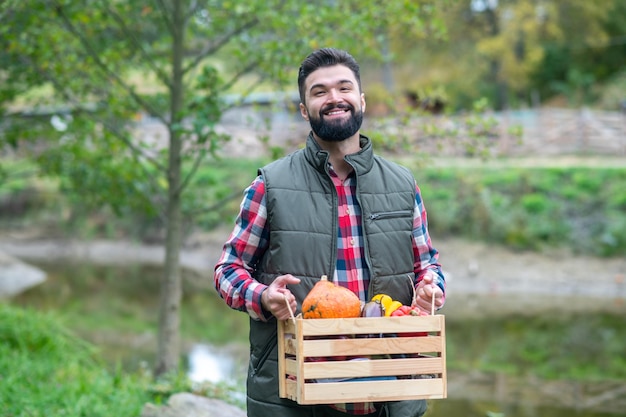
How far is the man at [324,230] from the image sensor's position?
9.78 ft

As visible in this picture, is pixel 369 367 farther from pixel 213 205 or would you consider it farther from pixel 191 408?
pixel 213 205

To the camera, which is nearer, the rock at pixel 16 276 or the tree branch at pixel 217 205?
the tree branch at pixel 217 205

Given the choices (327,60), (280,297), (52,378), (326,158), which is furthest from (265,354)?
(52,378)

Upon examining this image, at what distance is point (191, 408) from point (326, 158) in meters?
3.06

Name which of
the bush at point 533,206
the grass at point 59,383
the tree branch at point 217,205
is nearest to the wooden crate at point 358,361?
the grass at point 59,383

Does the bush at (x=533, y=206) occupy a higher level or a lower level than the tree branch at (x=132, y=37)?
lower

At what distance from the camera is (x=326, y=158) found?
119 inches

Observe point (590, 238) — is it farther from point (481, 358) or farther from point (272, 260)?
point (272, 260)

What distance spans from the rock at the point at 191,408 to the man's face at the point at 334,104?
2967 mm

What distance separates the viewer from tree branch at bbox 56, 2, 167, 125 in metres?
7.34

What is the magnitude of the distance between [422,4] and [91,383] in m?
4.81

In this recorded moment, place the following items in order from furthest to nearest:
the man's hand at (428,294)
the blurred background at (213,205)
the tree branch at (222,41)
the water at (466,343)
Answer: the water at (466,343) < the tree branch at (222,41) < the blurred background at (213,205) < the man's hand at (428,294)

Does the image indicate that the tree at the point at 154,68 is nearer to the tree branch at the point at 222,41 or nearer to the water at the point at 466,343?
the tree branch at the point at 222,41

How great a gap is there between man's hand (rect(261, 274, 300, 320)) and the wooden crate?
0.17 feet
